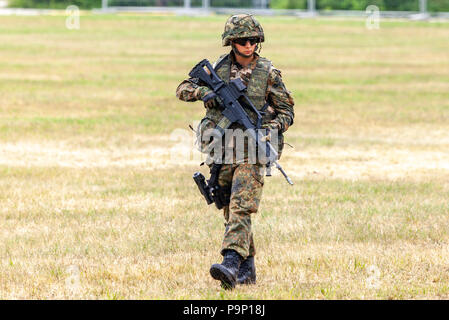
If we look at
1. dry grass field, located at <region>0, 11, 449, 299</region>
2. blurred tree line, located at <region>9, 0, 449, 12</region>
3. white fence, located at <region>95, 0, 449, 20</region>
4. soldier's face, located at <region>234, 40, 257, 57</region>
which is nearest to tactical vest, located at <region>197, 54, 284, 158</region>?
soldier's face, located at <region>234, 40, 257, 57</region>

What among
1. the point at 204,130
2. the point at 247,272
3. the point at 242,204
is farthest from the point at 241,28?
the point at 247,272

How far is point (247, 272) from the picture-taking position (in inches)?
291

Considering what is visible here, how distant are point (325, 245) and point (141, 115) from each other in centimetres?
1214

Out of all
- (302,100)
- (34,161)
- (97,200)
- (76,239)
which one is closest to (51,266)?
(76,239)

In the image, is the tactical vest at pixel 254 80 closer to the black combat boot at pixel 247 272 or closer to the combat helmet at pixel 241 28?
the combat helmet at pixel 241 28

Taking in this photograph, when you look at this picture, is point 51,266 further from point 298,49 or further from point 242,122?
point 298,49

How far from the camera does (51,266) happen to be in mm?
8023

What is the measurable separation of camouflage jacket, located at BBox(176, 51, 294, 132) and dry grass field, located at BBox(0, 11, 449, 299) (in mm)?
1301

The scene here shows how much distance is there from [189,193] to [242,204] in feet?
16.0

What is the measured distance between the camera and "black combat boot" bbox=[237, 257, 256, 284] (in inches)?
291

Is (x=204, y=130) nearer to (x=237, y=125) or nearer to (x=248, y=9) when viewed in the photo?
(x=237, y=125)

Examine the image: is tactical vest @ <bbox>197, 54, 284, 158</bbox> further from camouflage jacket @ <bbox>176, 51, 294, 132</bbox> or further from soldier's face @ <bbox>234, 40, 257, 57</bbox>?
soldier's face @ <bbox>234, 40, 257, 57</bbox>

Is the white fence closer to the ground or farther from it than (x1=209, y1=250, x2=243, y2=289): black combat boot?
closer to the ground

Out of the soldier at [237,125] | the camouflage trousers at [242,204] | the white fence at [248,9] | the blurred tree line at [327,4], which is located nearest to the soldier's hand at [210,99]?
the soldier at [237,125]
